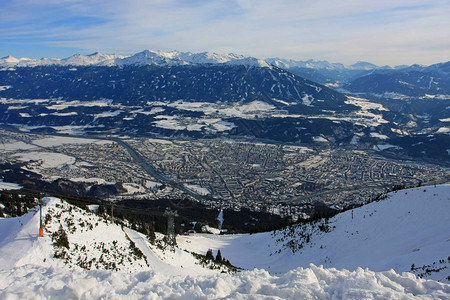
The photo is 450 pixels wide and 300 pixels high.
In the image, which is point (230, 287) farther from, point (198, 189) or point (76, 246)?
point (198, 189)

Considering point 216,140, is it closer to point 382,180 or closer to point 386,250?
point 382,180

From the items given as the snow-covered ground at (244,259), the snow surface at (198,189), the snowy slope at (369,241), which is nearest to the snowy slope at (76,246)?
the snow-covered ground at (244,259)

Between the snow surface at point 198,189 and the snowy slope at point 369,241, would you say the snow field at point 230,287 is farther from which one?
the snow surface at point 198,189

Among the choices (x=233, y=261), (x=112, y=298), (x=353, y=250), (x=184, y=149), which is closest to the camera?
(x=112, y=298)

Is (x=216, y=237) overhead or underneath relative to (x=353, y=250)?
underneath

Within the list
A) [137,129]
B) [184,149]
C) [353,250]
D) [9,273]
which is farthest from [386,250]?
[137,129]

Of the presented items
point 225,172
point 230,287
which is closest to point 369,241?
point 230,287

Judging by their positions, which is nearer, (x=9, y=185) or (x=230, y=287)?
(x=230, y=287)
